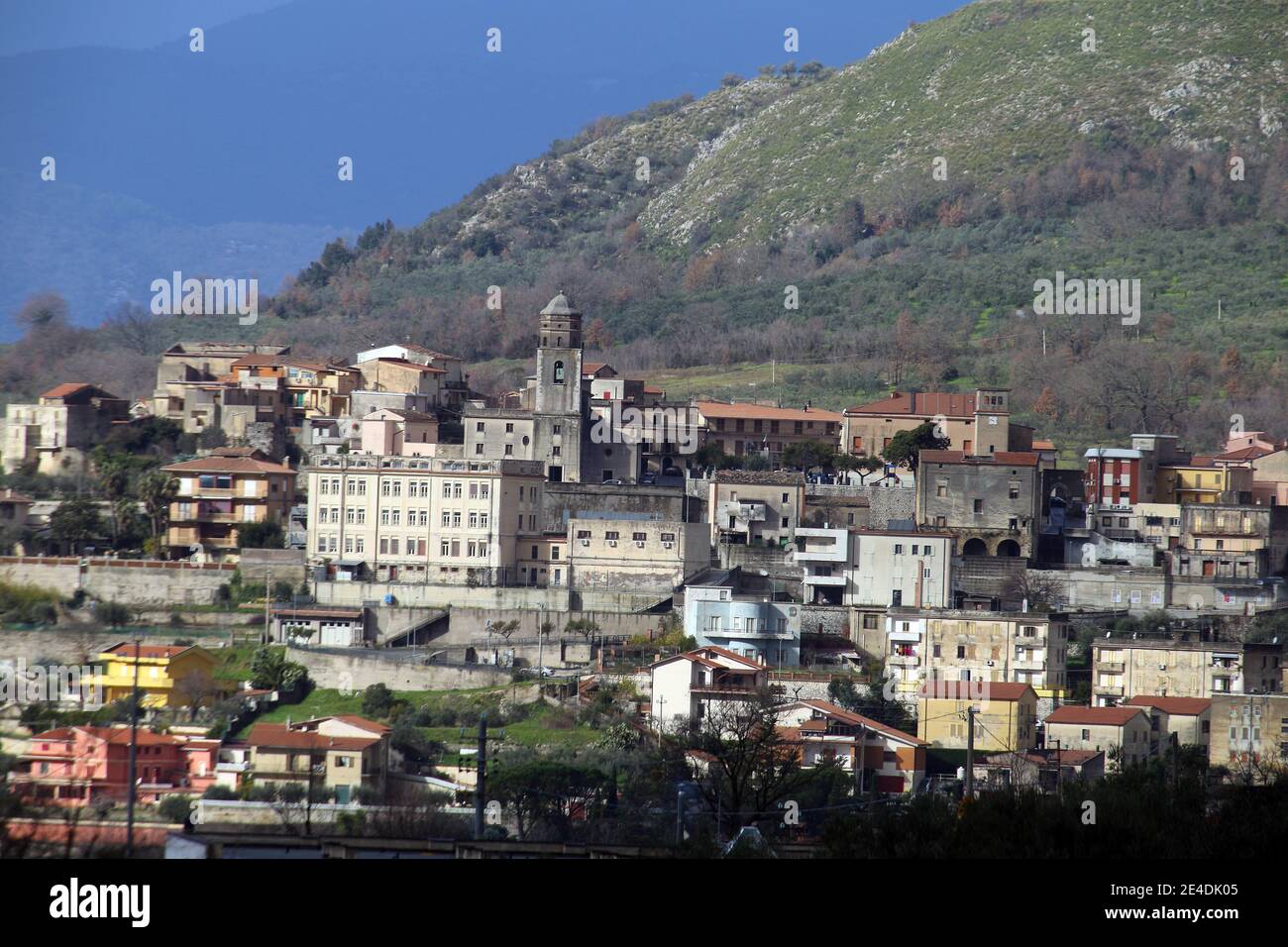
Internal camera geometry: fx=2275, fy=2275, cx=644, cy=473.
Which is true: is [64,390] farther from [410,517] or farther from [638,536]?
[638,536]

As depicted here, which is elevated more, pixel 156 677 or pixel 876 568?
pixel 876 568

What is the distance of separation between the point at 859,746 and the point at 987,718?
363 centimetres

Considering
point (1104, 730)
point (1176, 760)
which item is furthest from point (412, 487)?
point (1176, 760)

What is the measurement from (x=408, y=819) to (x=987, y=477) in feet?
73.1

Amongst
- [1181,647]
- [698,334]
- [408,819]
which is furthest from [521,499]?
[698,334]

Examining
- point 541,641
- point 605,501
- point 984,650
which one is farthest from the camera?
point 605,501

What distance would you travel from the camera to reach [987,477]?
163 ft

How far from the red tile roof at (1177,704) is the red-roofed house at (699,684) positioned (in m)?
6.86

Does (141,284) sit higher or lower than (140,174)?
lower

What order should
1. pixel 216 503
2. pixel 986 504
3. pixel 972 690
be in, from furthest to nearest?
pixel 216 503 < pixel 986 504 < pixel 972 690

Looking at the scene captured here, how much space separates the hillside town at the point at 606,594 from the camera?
37.2 meters

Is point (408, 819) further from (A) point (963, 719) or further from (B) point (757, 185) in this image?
(B) point (757, 185)

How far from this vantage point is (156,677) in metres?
42.9

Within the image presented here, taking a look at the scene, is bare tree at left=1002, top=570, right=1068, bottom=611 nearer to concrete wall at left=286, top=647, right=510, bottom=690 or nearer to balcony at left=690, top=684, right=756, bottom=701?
balcony at left=690, top=684, right=756, bottom=701
